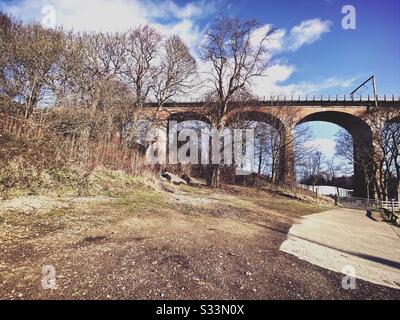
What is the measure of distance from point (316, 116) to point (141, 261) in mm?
36609

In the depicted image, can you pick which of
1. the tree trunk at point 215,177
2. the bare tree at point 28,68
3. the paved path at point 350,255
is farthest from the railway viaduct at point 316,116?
the paved path at point 350,255

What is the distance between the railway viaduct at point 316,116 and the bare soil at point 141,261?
21.8 metres

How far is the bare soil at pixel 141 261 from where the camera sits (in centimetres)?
311

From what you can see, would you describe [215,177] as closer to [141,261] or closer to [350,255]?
[350,255]

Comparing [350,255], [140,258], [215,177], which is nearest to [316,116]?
[215,177]

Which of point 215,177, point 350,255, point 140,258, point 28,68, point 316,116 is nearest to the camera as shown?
point 140,258

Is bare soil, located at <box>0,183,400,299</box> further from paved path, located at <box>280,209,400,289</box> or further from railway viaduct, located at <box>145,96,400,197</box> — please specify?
railway viaduct, located at <box>145,96,400,197</box>

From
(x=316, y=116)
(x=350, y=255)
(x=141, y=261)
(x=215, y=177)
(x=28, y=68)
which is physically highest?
(x=316, y=116)

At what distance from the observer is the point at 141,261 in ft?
12.7

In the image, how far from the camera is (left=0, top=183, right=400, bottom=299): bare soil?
10.2ft

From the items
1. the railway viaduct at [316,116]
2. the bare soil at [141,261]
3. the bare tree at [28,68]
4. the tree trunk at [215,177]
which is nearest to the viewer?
the bare soil at [141,261]

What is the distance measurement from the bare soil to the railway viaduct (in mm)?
21759

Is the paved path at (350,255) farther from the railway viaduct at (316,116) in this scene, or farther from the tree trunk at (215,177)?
the railway viaduct at (316,116)

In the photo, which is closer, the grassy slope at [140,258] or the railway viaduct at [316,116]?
the grassy slope at [140,258]
